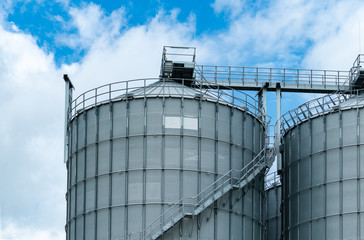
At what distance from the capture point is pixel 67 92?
55.1 metres

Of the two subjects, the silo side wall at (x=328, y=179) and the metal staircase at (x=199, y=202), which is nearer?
the metal staircase at (x=199, y=202)

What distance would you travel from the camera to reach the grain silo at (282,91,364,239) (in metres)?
47.9

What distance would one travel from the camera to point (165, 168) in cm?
4669

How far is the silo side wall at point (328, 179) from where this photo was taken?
47875 millimetres

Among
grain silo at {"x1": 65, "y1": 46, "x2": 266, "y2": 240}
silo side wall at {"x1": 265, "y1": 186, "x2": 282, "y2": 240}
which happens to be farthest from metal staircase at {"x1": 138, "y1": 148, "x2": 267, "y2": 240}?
silo side wall at {"x1": 265, "y1": 186, "x2": 282, "y2": 240}

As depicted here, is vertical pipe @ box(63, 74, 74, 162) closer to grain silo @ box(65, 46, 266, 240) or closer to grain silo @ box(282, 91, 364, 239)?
grain silo @ box(65, 46, 266, 240)

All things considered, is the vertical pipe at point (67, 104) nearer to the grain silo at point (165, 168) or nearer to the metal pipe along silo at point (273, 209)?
the grain silo at point (165, 168)

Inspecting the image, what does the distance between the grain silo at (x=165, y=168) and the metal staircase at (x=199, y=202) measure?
0.18ft

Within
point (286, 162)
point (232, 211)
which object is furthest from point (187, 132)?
point (286, 162)

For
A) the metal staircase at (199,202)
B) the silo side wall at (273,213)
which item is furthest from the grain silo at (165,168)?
the silo side wall at (273,213)

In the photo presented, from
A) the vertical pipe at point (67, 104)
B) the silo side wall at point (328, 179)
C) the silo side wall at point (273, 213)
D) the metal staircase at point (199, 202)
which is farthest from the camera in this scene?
the silo side wall at point (273, 213)

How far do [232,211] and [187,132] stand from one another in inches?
199

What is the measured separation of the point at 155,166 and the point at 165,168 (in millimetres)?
558

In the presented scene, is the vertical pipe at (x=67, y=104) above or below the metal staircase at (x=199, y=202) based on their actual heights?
above
